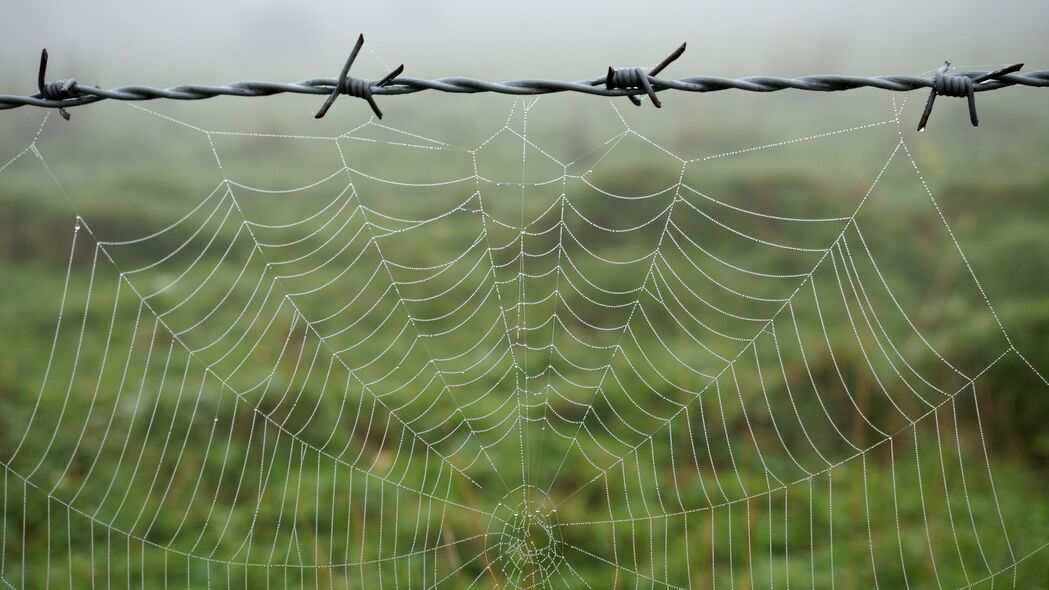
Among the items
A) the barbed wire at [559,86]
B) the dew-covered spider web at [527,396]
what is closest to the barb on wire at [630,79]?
the barbed wire at [559,86]

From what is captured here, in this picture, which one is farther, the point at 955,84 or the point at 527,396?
the point at 527,396

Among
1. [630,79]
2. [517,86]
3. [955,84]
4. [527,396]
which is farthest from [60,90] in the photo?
[527,396]

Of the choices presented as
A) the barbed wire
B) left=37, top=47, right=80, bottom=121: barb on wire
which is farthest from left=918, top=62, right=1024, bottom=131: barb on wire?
left=37, top=47, right=80, bottom=121: barb on wire

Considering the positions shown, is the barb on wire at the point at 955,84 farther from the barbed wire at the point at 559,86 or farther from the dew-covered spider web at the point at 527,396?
the dew-covered spider web at the point at 527,396

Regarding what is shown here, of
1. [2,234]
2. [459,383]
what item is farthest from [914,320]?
[2,234]

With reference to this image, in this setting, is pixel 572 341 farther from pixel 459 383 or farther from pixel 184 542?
pixel 184 542

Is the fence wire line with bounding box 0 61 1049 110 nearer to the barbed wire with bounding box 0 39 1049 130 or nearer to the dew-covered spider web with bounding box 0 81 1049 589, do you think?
the barbed wire with bounding box 0 39 1049 130

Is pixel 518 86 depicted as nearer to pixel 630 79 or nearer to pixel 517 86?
pixel 517 86
